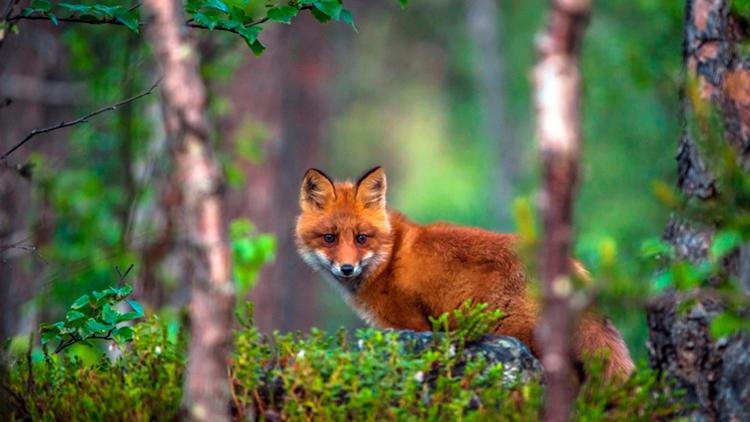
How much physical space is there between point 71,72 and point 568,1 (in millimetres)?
14004

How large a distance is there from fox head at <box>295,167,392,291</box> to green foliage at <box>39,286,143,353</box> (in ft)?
7.30

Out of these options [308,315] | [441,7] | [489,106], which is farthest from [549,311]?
[441,7]

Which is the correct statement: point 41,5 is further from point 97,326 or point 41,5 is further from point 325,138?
point 325,138

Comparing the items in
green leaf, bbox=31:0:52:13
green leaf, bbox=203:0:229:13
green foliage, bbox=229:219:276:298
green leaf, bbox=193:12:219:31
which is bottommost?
green foliage, bbox=229:219:276:298

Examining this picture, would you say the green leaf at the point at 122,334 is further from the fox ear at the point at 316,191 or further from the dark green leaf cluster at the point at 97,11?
the fox ear at the point at 316,191

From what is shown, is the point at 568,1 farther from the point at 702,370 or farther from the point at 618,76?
the point at 618,76

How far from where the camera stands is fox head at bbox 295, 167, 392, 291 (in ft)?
25.8

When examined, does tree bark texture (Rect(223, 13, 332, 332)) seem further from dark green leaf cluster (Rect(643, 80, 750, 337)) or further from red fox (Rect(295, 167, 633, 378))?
dark green leaf cluster (Rect(643, 80, 750, 337))

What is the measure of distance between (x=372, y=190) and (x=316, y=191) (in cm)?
47

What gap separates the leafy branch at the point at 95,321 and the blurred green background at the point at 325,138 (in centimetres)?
26

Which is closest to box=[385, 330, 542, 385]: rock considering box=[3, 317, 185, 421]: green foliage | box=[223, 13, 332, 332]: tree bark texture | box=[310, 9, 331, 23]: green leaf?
box=[3, 317, 185, 421]: green foliage

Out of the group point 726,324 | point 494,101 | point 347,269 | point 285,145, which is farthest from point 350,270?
point 494,101

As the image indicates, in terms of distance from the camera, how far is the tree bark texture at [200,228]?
Result: 14.8 feet

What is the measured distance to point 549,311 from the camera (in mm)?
4133
